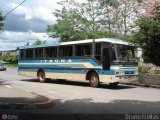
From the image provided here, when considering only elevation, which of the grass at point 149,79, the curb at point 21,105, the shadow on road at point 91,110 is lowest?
the shadow on road at point 91,110

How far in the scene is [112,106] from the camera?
15.8 metres

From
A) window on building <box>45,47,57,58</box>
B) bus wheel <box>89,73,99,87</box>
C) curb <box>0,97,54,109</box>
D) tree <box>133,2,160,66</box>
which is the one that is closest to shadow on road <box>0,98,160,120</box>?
curb <box>0,97,54,109</box>

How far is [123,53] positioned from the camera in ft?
81.8

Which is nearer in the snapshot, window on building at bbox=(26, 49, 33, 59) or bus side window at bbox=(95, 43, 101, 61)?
bus side window at bbox=(95, 43, 101, 61)

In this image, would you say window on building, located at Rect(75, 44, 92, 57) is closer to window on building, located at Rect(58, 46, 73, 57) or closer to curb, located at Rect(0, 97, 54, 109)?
window on building, located at Rect(58, 46, 73, 57)

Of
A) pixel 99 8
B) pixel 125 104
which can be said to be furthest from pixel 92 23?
pixel 125 104

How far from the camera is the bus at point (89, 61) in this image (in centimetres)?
2438

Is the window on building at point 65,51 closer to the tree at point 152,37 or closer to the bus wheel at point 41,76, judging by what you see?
the bus wheel at point 41,76

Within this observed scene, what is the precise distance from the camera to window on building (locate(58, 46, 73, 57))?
90.2 feet

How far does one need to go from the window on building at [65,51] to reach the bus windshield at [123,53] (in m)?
3.90

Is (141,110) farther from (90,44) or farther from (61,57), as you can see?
(61,57)

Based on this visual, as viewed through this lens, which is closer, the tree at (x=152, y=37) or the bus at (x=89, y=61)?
the tree at (x=152, y=37)

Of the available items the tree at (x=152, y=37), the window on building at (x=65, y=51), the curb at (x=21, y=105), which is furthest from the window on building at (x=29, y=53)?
the tree at (x=152, y=37)

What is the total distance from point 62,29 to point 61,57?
56.3 ft
